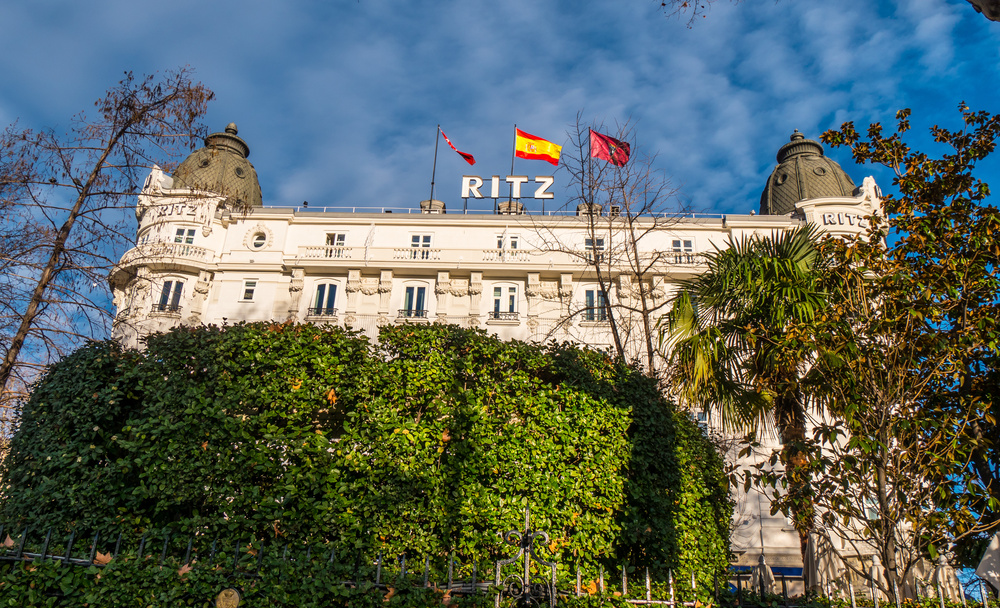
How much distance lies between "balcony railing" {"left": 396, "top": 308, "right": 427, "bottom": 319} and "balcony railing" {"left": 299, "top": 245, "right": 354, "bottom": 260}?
3974 millimetres

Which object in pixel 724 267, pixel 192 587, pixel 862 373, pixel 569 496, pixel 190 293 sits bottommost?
pixel 192 587

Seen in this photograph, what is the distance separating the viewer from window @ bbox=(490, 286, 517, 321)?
2989 cm

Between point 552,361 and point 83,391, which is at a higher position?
point 552,361

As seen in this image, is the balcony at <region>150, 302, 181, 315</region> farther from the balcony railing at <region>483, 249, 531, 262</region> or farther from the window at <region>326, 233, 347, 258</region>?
the balcony railing at <region>483, 249, 531, 262</region>

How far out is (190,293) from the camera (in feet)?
99.7

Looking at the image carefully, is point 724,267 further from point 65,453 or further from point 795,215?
point 795,215

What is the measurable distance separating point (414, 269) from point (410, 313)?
7.49ft

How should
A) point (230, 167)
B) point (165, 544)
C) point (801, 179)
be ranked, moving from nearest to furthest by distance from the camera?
point (165, 544) → point (801, 179) → point (230, 167)

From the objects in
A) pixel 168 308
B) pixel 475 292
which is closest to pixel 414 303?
pixel 475 292

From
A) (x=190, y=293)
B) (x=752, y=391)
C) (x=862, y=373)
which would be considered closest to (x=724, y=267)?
(x=752, y=391)

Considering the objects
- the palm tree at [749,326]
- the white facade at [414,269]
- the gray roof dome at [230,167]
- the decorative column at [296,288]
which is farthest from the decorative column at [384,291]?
the palm tree at [749,326]

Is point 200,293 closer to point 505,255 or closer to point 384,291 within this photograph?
point 384,291

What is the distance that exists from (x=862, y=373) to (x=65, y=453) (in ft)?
33.7

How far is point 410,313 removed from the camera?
30.0m
